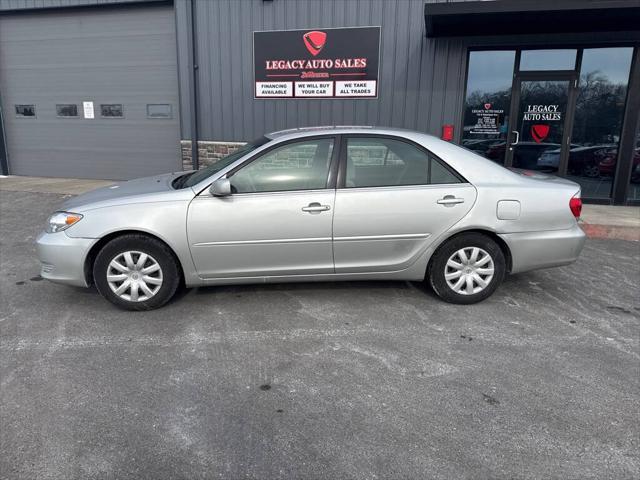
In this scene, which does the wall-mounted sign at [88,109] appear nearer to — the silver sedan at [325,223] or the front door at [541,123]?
the silver sedan at [325,223]

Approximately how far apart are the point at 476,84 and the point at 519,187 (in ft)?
17.7

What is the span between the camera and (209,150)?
10250mm

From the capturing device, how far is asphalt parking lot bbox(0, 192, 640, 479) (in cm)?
246

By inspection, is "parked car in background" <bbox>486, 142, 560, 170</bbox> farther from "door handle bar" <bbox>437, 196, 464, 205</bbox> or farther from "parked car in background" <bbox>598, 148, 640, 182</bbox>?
"door handle bar" <bbox>437, 196, 464, 205</bbox>

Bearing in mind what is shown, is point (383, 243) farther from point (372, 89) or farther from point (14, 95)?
point (14, 95)

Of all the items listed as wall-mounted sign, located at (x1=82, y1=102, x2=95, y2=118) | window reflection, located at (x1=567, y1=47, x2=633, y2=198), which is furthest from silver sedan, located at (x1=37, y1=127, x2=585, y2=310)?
wall-mounted sign, located at (x1=82, y1=102, x2=95, y2=118)

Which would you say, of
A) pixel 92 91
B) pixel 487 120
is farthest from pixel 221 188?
pixel 92 91

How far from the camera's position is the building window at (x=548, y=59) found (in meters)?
8.56

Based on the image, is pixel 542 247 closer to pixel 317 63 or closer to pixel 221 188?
pixel 221 188

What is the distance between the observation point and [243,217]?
159 inches

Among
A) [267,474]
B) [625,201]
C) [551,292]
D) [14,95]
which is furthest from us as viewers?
[14,95]

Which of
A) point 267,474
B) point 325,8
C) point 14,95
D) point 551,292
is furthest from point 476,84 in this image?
point 14,95

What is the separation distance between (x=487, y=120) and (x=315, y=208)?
6.15 metres

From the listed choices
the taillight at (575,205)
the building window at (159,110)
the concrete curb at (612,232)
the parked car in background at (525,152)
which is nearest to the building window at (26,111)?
the building window at (159,110)
